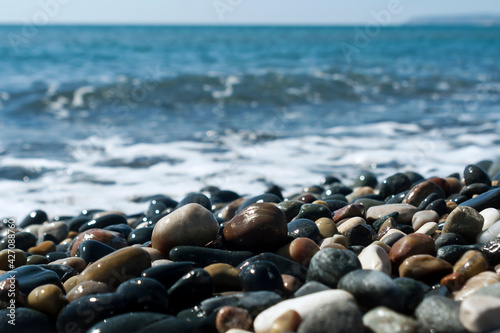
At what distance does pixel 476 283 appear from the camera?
6.43 ft

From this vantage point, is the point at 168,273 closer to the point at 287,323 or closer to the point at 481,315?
the point at 287,323

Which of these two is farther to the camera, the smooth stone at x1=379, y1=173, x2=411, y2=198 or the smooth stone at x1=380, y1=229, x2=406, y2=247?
the smooth stone at x1=379, y1=173, x2=411, y2=198

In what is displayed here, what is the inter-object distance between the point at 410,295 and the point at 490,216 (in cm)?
90

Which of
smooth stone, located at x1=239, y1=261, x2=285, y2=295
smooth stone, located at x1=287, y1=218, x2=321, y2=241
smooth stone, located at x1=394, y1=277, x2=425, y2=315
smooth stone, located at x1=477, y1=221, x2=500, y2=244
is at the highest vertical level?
smooth stone, located at x1=287, y1=218, x2=321, y2=241

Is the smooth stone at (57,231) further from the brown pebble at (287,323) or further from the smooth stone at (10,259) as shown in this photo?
the brown pebble at (287,323)

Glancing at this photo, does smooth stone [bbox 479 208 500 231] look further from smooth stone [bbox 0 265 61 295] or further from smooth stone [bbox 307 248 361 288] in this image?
smooth stone [bbox 0 265 61 295]

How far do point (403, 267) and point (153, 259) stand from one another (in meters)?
1.11

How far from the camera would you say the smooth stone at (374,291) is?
1813 mm

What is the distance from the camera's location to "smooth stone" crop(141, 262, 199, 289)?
2061mm

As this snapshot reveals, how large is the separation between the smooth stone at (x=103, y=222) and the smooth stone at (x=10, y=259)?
2.72 ft

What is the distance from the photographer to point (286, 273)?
2.17 m

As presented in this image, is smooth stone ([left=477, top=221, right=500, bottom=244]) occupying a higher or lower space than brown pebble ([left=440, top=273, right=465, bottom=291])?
higher

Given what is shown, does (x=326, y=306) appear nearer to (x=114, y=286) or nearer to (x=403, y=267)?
(x=403, y=267)

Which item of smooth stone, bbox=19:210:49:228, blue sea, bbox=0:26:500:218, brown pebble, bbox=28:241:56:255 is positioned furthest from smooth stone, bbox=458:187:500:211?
smooth stone, bbox=19:210:49:228
